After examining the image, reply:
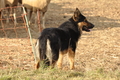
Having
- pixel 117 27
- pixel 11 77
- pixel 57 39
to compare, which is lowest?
pixel 117 27

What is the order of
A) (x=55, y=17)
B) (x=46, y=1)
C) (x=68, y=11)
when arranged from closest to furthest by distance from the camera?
(x=46, y=1) → (x=55, y=17) → (x=68, y=11)

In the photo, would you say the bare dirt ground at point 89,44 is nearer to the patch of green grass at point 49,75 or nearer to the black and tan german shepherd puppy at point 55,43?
the black and tan german shepherd puppy at point 55,43

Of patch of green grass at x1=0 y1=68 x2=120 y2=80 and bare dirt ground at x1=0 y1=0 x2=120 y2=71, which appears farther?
bare dirt ground at x1=0 y1=0 x2=120 y2=71

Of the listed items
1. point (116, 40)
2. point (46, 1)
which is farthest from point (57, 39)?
point (46, 1)

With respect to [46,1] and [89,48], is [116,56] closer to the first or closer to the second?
[89,48]

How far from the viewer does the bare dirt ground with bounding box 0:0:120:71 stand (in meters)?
7.04

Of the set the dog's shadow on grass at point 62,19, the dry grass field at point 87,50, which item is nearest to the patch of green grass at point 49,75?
the dry grass field at point 87,50

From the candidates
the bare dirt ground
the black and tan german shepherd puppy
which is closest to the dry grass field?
the bare dirt ground

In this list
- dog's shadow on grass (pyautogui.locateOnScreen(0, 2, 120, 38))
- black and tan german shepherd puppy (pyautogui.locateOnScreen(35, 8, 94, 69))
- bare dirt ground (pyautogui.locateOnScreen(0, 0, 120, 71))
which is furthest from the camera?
dog's shadow on grass (pyautogui.locateOnScreen(0, 2, 120, 38))

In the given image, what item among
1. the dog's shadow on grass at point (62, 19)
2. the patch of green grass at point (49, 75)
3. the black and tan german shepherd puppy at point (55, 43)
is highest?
the black and tan german shepherd puppy at point (55, 43)

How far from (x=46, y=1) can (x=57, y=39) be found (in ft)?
24.6

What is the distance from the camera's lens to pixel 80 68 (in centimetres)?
680

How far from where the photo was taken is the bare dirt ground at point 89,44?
7.04 meters

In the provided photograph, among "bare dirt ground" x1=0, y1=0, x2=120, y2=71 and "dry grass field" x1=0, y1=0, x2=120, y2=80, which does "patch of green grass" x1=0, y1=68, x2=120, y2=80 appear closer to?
"dry grass field" x1=0, y1=0, x2=120, y2=80
